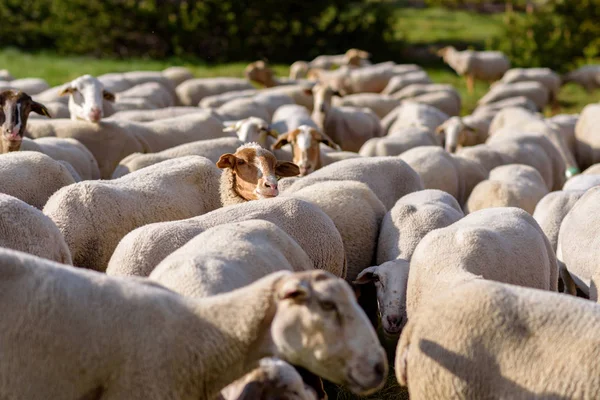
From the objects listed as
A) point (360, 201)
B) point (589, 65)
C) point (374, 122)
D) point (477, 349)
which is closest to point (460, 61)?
point (589, 65)

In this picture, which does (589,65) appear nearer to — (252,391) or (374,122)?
(374,122)

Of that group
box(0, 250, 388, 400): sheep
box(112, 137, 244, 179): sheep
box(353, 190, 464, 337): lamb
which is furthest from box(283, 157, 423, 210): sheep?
box(0, 250, 388, 400): sheep

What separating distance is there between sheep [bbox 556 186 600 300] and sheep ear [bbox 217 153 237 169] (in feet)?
8.80

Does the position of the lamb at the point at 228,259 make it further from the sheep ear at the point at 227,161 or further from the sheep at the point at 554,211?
the sheep at the point at 554,211

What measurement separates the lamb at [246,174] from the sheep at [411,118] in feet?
20.1

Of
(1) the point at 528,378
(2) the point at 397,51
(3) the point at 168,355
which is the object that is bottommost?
(2) the point at 397,51

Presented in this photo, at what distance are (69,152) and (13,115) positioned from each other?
590 mm

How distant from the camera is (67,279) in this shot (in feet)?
13.8

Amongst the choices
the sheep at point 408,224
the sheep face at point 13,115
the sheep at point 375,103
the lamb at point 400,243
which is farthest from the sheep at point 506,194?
the sheep at point 375,103

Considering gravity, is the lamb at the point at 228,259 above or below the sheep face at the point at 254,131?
above

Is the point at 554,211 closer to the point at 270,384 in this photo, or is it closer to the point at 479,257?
the point at 479,257

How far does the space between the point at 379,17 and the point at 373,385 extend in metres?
22.8

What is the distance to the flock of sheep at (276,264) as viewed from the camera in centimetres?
407

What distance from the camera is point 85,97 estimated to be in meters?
10.2
